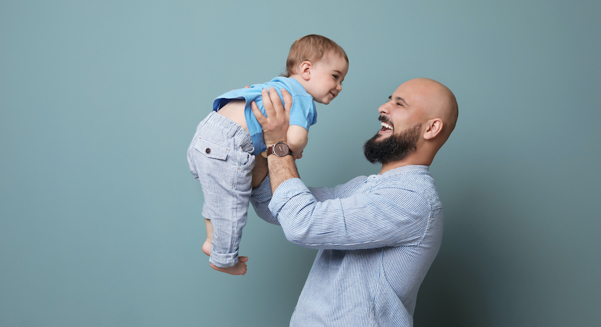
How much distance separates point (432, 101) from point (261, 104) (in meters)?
0.66

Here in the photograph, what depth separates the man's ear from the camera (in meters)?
1.73

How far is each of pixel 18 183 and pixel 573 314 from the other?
10.1ft

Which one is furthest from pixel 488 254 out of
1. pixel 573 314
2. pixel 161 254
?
pixel 161 254

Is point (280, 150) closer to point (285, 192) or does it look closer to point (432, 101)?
point (285, 192)

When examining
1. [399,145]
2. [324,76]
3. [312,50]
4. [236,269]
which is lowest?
[236,269]

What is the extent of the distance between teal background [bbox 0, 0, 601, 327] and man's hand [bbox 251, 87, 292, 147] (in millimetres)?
925

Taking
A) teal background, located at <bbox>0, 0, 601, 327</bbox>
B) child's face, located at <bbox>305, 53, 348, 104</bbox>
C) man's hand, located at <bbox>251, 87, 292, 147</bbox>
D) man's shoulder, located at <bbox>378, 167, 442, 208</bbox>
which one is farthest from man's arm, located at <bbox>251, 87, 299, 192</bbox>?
teal background, located at <bbox>0, 0, 601, 327</bbox>

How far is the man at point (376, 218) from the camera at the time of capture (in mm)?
1444

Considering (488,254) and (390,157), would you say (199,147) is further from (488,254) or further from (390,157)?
(488,254)

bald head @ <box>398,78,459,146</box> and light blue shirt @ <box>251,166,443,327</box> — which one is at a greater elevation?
bald head @ <box>398,78,459,146</box>

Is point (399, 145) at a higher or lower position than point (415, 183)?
higher

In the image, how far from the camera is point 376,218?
145 centimetres

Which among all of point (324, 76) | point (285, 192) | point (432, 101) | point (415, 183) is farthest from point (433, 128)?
point (285, 192)

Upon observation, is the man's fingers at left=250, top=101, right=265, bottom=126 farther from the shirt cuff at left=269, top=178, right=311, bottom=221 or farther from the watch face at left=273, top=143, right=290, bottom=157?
the shirt cuff at left=269, top=178, right=311, bottom=221
